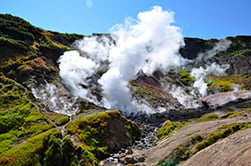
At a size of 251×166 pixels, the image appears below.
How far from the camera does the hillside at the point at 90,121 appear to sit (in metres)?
34.1

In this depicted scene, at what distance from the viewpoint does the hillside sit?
34.1m

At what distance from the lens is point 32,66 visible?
8381cm

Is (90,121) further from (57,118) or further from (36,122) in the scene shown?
(36,122)

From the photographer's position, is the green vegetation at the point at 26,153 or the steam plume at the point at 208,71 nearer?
the green vegetation at the point at 26,153

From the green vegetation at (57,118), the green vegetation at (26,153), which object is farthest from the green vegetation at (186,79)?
the green vegetation at (26,153)

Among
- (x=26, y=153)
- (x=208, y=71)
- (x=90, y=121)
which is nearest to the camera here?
(x=26, y=153)

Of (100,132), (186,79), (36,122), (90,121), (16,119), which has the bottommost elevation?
(100,132)

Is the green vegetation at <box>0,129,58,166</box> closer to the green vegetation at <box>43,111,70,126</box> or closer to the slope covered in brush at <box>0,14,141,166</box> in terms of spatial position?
the slope covered in brush at <box>0,14,141,166</box>

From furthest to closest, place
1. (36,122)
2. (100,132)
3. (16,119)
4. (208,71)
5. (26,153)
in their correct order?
(208,71) → (16,119) → (100,132) → (36,122) → (26,153)

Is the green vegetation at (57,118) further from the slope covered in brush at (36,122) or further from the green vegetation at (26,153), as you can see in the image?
the green vegetation at (26,153)

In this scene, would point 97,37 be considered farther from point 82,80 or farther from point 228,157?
point 228,157

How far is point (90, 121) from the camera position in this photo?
50.0 meters

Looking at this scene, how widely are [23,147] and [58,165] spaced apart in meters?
7.55

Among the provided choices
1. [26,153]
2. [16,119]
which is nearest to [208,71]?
[16,119]
